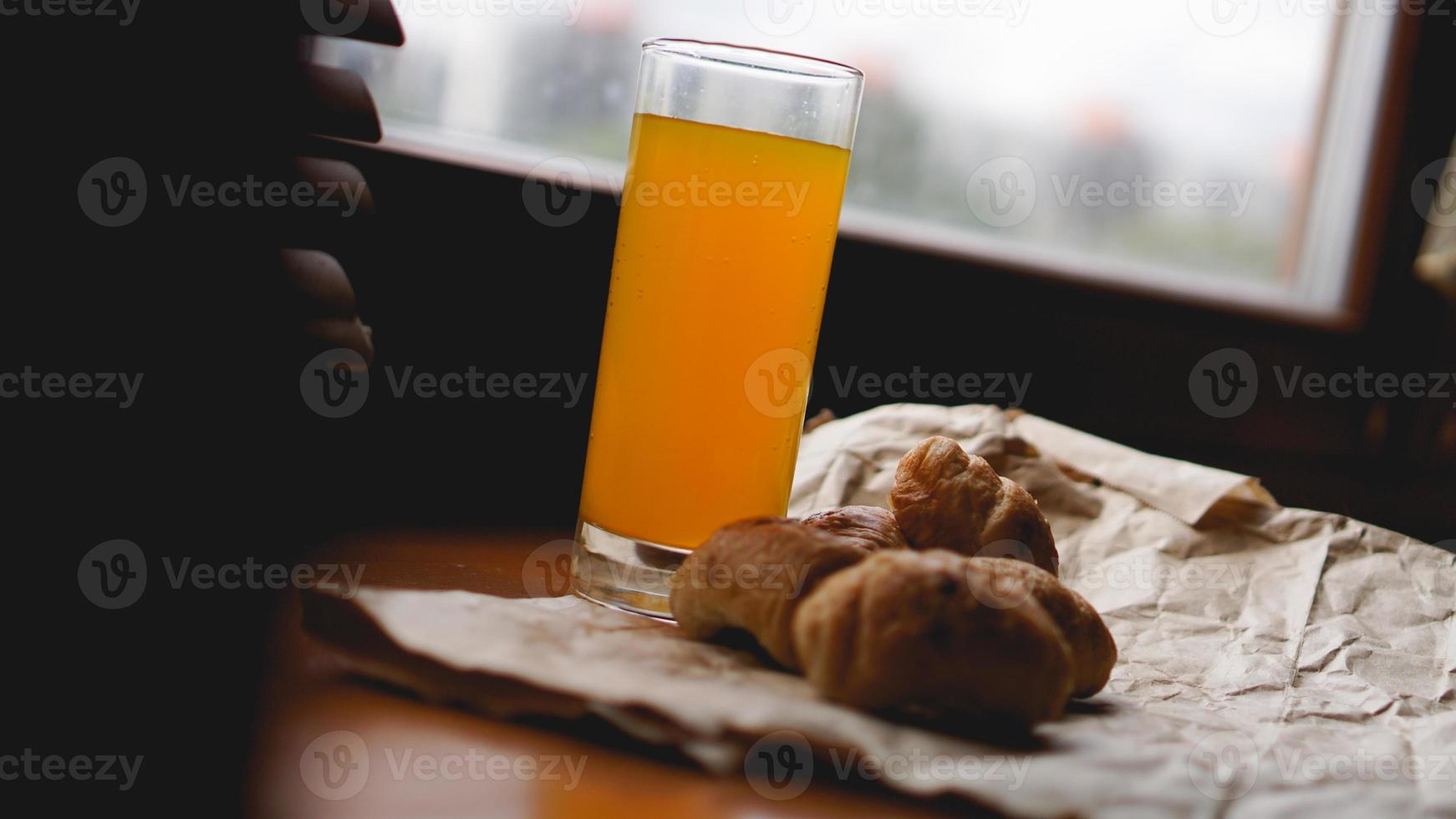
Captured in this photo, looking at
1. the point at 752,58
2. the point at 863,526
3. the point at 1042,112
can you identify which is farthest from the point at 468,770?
the point at 1042,112

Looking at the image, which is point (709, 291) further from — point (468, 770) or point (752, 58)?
point (468, 770)

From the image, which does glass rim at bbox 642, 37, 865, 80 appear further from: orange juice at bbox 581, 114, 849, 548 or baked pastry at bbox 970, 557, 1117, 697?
baked pastry at bbox 970, 557, 1117, 697

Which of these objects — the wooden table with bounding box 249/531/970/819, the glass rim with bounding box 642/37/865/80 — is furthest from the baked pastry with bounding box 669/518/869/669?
the glass rim with bounding box 642/37/865/80

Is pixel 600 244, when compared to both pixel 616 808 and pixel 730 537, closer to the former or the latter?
pixel 730 537

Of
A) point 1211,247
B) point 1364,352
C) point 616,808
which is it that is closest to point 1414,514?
point 1364,352

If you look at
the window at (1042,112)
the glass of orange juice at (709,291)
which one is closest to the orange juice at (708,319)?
the glass of orange juice at (709,291)
